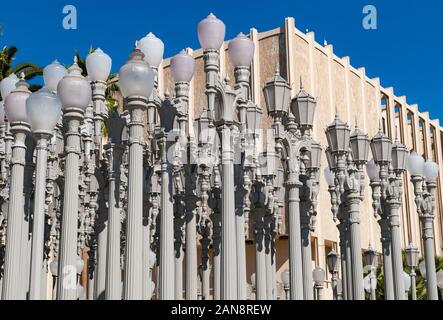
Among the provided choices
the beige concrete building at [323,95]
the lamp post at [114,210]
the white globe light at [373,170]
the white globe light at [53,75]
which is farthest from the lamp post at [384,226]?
the beige concrete building at [323,95]

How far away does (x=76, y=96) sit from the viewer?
11.5 m

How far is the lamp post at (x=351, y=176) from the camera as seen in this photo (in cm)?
1540

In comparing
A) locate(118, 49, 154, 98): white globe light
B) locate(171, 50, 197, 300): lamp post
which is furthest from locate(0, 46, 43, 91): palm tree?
locate(118, 49, 154, 98): white globe light

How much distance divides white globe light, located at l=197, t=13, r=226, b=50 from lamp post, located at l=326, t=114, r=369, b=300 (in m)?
3.37

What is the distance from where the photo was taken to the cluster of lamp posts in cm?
1129

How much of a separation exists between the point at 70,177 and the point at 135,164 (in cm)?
95

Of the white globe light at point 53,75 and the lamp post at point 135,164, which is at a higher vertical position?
the white globe light at point 53,75

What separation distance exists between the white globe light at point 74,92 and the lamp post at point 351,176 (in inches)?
227

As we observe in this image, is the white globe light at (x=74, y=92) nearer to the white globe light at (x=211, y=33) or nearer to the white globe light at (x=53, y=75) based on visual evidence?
the white globe light at (x=211, y=33)

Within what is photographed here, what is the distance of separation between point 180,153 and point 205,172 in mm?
1204

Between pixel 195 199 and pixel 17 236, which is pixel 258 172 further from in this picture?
pixel 17 236

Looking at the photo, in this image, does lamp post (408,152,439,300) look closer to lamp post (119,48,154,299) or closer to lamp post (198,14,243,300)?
lamp post (198,14,243,300)

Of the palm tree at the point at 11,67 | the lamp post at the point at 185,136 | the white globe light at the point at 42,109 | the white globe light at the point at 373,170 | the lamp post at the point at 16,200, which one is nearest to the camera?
the lamp post at the point at 16,200
